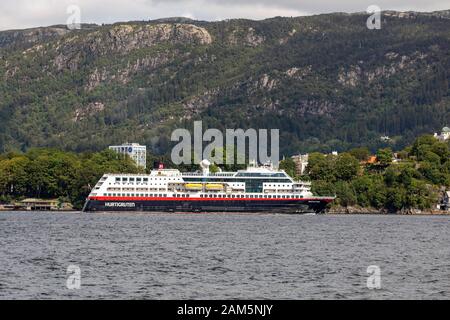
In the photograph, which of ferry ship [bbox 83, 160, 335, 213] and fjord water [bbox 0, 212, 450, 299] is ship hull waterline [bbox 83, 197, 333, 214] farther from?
fjord water [bbox 0, 212, 450, 299]

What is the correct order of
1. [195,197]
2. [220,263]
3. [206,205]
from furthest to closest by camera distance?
[195,197]
[206,205]
[220,263]

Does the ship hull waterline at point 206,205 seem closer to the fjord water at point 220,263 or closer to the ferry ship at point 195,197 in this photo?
the ferry ship at point 195,197

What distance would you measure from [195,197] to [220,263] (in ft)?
388

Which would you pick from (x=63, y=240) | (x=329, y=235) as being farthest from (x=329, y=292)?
(x=329, y=235)

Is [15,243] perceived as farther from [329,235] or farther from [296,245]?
[329,235]

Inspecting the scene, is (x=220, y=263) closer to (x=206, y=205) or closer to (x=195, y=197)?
(x=206, y=205)

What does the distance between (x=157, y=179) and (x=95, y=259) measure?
116m

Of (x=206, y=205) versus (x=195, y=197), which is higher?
(x=195, y=197)

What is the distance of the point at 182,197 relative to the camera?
19838 centimetres

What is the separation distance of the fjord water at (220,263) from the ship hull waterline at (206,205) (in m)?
67.9

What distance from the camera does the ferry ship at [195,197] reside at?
195500mm

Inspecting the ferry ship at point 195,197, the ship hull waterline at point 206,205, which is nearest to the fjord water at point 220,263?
the ship hull waterline at point 206,205

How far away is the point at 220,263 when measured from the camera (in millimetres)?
80750

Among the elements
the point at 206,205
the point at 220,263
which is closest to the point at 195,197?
the point at 206,205
